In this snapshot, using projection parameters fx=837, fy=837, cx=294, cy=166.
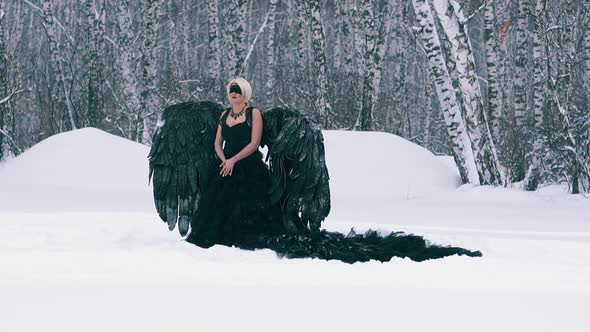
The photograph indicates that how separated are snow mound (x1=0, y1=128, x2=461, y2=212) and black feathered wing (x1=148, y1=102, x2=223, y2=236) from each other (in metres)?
4.71

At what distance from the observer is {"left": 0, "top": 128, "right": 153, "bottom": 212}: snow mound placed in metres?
11.7

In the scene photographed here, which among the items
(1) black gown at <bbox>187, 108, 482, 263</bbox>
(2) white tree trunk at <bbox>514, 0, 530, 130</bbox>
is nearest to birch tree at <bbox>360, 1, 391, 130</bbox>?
(2) white tree trunk at <bbox>514, 0, 530, 130</bbox>

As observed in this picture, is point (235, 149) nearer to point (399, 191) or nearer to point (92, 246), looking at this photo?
point (92, 246)

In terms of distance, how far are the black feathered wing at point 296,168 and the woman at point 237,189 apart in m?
0.12

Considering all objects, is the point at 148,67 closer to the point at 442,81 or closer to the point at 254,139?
the point at 442,81

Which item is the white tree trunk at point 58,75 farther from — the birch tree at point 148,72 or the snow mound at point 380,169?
the snow mound at point 380,169

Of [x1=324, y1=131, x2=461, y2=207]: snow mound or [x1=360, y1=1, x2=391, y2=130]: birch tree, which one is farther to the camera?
[x1=360, y1=1, x2=391, y2=130]: birch tree

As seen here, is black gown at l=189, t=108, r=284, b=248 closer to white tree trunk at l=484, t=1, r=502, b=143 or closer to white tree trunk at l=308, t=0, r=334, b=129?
white tree trunk at l=484, t=1, r=502, b=143

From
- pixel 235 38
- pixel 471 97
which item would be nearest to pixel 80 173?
pixel 235 38

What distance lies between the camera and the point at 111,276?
5434 millimetres

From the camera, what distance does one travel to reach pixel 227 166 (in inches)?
269

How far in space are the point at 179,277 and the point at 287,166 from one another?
1.79 meters

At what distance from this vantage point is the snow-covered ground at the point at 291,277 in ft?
14.5

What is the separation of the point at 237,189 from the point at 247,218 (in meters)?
0.26
